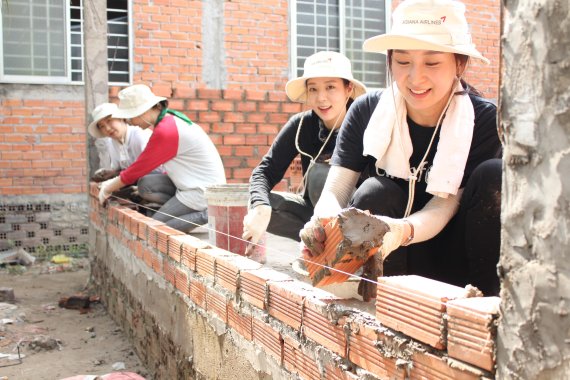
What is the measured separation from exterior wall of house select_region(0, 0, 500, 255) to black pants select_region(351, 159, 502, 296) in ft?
15.2

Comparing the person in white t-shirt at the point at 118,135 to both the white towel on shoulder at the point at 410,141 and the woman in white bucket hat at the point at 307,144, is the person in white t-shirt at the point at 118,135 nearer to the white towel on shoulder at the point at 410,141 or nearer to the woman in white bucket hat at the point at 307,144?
the woman in white bucket hat at the point at 307,144

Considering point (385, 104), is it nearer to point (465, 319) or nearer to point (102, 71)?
point (465, 319)

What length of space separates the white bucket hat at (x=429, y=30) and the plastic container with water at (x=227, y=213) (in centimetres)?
176

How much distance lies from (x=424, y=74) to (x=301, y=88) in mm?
1636

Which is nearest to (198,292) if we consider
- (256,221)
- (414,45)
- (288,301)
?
(256,221)

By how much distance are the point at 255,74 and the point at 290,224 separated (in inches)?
160

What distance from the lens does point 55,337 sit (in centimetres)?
459

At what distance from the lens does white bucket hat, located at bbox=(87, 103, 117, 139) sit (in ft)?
18.0

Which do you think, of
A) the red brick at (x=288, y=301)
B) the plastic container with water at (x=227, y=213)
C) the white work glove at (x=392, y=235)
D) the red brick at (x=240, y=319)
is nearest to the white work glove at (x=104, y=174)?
the plastic container with water at (x=227, y=213)

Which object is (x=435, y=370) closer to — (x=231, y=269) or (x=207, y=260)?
(x=231, y=269)

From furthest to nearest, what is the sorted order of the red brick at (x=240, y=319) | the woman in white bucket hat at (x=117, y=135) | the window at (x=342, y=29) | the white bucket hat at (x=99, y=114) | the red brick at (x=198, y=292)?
the window at (x=342, y=29), the woman in white bucket hat at (x=117, y=135), the white bucket hat at (x=99, y=114), the red brick at (x=198, y=292), the red brick at (x=240, y=319)

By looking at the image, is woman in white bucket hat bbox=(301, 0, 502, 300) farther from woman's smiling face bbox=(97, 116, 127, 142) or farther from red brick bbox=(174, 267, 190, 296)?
woman's smiling face bbox=(97, 116, 127, 142)

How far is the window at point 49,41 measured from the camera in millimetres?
7066

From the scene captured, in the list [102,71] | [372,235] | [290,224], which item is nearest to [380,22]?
[102,71]
